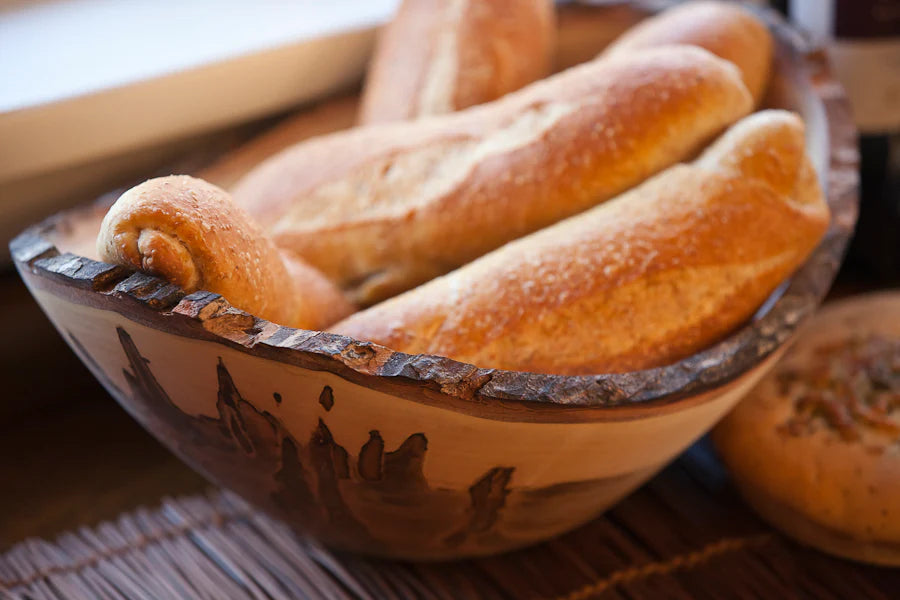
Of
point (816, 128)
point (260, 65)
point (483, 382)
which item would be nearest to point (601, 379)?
point (483, 382)

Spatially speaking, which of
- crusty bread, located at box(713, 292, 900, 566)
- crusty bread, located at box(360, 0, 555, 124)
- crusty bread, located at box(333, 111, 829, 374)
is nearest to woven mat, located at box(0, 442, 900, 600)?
crusty bread, located at box(713, 292, 900, 566)

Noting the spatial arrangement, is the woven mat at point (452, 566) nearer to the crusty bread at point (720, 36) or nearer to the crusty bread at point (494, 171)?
the crusty bread at point (494, 171)

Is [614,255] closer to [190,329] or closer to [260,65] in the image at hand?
[190,329]

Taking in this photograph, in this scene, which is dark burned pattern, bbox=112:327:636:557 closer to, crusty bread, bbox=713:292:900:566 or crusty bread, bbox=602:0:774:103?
crusty bread, bbox=713:292:900:566

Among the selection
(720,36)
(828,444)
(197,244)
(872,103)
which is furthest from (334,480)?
(872,103)

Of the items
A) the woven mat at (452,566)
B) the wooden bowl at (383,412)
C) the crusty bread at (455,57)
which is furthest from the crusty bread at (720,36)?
the woven mat at (452,566)
